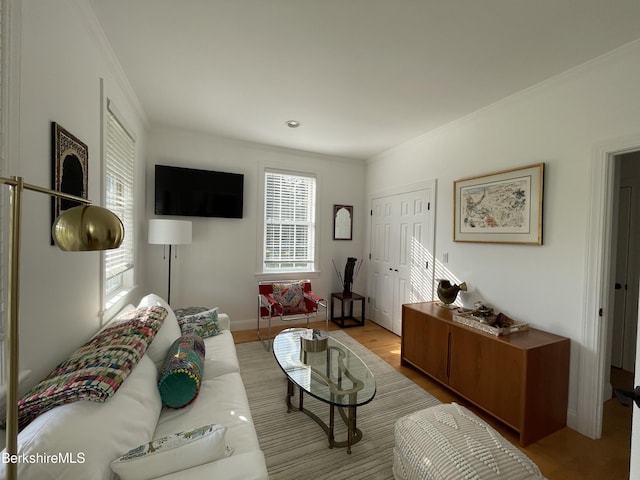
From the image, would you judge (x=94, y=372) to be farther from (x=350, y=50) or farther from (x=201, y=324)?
(x=350, y=50)

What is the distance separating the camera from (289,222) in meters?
4.16

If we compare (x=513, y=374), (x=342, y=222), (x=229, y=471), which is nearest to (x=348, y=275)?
(x=342, y=222)

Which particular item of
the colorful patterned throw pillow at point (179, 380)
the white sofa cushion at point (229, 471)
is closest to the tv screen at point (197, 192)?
the colorful patterned throw pillow at point (179, 380)

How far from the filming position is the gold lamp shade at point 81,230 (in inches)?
27.3

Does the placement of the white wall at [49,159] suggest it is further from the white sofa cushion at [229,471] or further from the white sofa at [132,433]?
the white sofa cushion at [229,471]

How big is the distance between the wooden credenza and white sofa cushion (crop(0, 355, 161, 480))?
2.20m

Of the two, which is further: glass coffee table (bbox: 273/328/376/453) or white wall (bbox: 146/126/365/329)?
white wall (bbox: 146/126/365/329)

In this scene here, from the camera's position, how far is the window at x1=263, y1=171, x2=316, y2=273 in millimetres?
4043

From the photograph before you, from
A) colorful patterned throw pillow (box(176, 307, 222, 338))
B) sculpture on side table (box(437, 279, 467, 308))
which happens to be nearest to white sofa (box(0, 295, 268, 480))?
colorful patterned throw pillow (box(176, 307, 222, 338))

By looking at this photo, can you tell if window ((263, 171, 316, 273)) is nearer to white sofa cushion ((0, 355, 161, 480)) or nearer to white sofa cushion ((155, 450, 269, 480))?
white sofa cushion ((0, 355, 161, 480))

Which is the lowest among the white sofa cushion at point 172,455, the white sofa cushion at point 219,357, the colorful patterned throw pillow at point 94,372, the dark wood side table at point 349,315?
the dark wood side table at point 349,315

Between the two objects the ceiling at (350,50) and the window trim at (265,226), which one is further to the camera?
the window trim at (265,226)

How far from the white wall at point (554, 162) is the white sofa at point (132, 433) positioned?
7.67 feet

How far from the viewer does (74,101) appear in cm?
151
